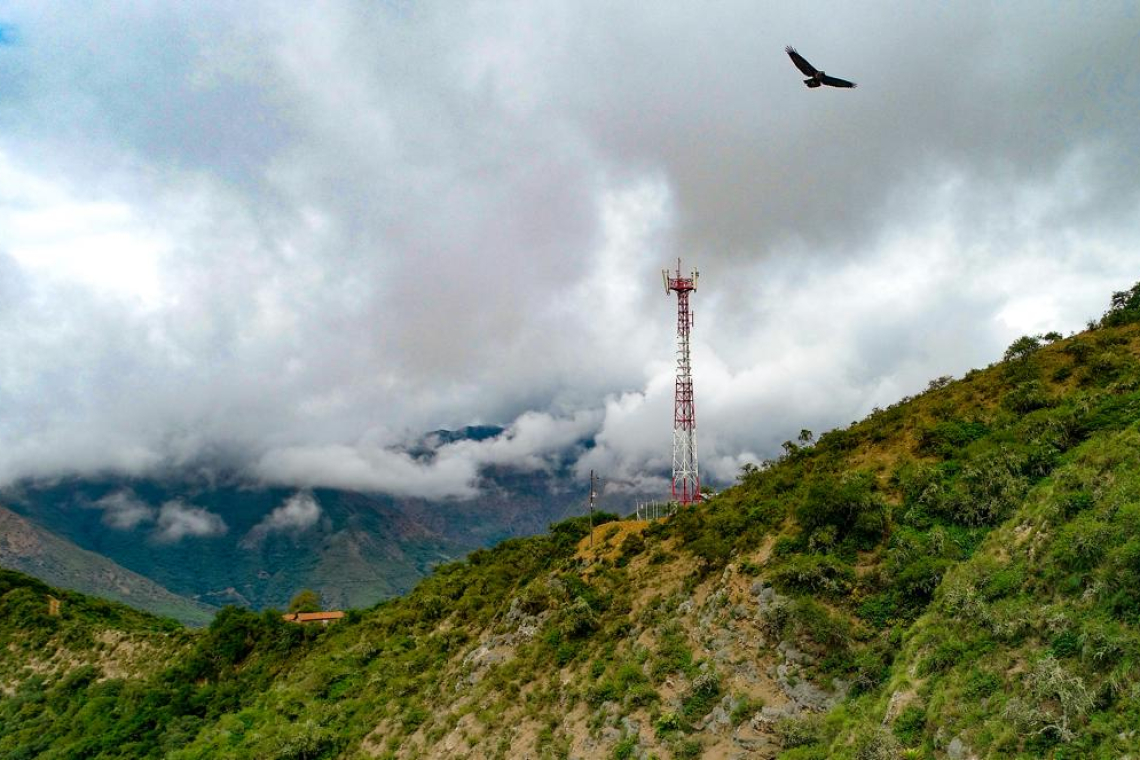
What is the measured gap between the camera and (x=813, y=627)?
2883 centimetres

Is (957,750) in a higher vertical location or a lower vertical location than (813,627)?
lower

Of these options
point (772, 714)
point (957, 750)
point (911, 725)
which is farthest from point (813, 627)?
point (957, 750)

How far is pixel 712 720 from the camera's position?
28.3 meters

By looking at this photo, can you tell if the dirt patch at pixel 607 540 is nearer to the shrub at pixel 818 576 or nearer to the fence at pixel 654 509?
the fence at pixel 654 509

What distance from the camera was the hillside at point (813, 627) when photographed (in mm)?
19531

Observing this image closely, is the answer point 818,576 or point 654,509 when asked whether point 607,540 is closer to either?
point 654,509

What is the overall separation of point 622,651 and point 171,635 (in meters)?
65.2

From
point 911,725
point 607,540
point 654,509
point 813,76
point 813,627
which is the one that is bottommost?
point 911,725

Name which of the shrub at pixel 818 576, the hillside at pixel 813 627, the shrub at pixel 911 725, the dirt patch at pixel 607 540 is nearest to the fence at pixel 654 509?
the dirt patch at pixel 607 540

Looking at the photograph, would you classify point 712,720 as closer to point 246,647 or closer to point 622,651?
point 622,651

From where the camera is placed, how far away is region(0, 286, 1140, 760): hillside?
19531mm

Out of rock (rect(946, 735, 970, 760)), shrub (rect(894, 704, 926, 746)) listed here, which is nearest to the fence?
shrub (rect(894, 704, 926, 746))

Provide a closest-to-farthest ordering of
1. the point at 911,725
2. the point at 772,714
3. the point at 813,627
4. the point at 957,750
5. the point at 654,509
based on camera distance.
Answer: the point at 957,750 < the point at 911,725 < the point at 772,714 < the point at 813,627 < the point at 654,509

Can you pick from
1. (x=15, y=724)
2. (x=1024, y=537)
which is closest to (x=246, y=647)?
(x=15, y=724)
